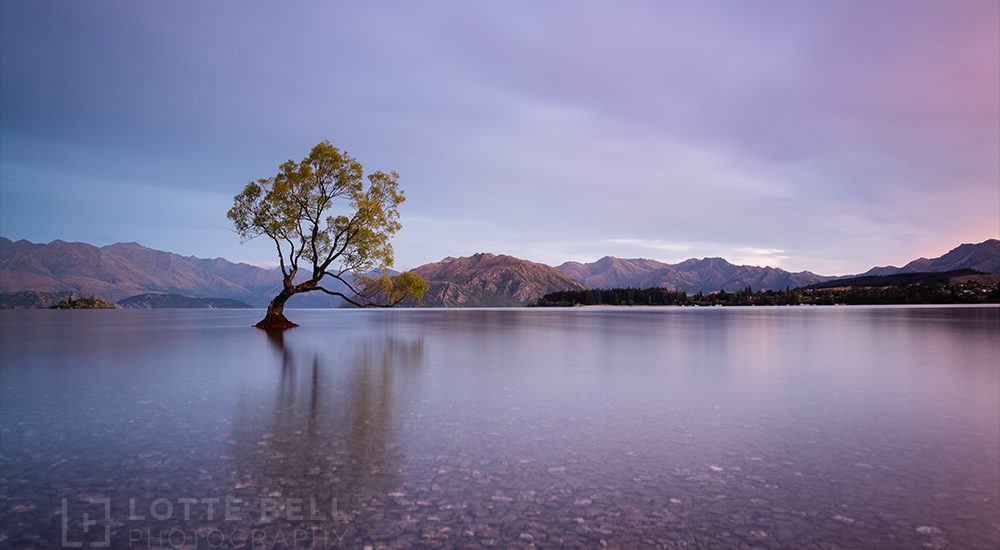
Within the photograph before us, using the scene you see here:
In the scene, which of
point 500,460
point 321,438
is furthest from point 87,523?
point 500,460

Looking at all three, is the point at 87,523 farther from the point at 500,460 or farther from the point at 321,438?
the point at 500,460

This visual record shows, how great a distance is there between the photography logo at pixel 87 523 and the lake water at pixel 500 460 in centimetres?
4

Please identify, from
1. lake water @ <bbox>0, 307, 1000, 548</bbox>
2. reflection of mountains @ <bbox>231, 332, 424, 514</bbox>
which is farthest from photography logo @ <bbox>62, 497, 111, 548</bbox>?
reflection of mountains @ <bbox>231, 332, 424, 514</bbox>

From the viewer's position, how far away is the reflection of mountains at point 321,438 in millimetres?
9516

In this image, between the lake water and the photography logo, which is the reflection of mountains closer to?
the lake water

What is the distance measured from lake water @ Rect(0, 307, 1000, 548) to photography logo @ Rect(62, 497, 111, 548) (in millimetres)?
41

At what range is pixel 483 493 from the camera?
366 inches

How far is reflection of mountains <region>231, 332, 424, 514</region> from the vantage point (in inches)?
375

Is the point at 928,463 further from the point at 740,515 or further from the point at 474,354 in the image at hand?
the point at 474,354

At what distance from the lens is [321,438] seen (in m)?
13.1

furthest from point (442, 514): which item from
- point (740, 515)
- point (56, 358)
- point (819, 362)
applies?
point (56, 358)

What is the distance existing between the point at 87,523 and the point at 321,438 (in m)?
5.48

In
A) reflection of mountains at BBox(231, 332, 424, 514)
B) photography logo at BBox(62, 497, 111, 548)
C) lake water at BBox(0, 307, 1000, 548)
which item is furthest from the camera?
reflection of mountains at BBox(231, 332, 424, 514)

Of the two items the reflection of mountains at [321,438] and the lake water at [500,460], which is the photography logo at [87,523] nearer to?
the lake water at [500,460]
